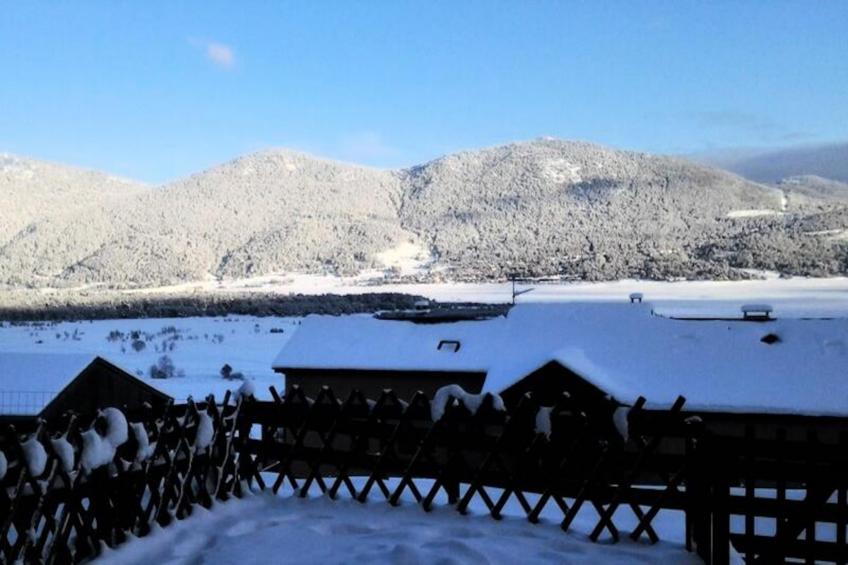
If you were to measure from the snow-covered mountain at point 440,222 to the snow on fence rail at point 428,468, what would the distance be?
7695 cm

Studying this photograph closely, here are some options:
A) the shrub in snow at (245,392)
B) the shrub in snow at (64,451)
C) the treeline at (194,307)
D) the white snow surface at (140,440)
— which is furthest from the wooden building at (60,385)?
the treeline at (194,307)

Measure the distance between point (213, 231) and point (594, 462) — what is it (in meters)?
146

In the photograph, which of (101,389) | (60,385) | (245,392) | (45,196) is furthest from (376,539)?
(45,196)

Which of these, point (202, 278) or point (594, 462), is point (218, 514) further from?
point (202, 278)

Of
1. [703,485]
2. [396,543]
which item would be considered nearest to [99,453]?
[396,543]

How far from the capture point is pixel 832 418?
13.8 m

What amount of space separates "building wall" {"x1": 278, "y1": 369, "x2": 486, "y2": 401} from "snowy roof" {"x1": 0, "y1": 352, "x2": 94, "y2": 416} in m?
5.45

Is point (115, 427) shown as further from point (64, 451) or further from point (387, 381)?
point (387, 381)

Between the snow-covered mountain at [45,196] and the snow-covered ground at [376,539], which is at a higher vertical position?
the snow-covered mountain at [45,196]

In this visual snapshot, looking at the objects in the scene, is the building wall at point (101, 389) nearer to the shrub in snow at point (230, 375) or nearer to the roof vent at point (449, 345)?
the roof vent at point (449, 345)

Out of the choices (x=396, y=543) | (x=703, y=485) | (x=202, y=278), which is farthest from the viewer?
(x=202, y=278)

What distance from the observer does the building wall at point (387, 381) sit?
59.9 feet

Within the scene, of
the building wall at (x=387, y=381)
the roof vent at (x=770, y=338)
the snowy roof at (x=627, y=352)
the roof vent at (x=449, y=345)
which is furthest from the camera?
the roof vent at (x=449, y=345)

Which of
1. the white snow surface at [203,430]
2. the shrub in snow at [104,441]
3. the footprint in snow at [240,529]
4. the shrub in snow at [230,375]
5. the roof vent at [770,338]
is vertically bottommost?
the shrub in snow at [230,375]
